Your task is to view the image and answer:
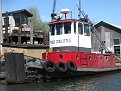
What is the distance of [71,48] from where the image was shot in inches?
880

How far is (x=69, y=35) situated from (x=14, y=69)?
4.71 metres

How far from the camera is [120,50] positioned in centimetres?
4134

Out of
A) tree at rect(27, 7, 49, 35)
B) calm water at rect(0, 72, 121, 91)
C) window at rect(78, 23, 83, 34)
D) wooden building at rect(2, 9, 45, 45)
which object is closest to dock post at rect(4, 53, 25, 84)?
calm water at rect(0, 72, 121, 91)

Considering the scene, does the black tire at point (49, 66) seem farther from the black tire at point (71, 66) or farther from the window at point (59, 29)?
the window at point (59, 29)

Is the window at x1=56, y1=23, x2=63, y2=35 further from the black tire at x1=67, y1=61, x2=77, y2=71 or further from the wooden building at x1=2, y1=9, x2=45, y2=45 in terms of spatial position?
the wooden building at x1=2, y1=9, x2=45, y2=45

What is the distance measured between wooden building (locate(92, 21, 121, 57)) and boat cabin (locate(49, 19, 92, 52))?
18913 millimetres

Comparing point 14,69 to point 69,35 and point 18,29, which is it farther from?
point 18,29

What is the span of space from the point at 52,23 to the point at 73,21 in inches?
58.0


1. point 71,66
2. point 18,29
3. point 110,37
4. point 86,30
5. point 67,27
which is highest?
point 18,29

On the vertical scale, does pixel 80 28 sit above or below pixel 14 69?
above

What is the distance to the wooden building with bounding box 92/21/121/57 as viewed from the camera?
1658 inches

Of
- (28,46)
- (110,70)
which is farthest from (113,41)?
(110,70)

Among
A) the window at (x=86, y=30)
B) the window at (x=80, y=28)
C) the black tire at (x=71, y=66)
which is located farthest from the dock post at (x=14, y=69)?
the window at (x=86, y=30)

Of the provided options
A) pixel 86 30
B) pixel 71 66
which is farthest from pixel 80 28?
pixel 71 66
